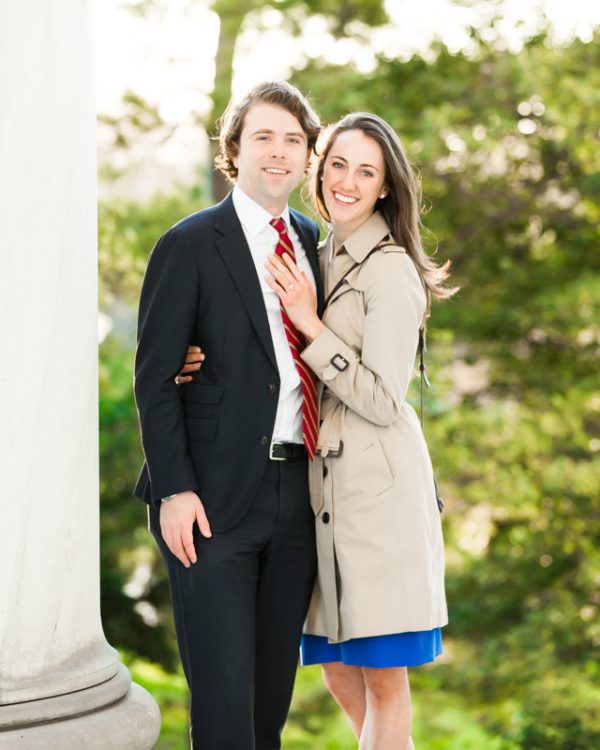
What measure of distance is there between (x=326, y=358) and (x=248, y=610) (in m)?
0.77

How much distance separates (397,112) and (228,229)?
5417mm

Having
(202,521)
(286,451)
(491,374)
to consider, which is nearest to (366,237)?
(286,451)

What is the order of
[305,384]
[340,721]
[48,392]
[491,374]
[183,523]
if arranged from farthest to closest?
[340,721] → [491,374] → [305,384] → [183,523] → [48,392]

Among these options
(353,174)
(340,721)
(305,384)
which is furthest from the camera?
(340,721)

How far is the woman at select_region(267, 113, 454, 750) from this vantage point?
3242 millimetres

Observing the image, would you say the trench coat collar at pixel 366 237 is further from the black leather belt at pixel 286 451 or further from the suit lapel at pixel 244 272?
the black leather belt at pixel 286 451

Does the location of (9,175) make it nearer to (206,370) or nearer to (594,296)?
(206,370)

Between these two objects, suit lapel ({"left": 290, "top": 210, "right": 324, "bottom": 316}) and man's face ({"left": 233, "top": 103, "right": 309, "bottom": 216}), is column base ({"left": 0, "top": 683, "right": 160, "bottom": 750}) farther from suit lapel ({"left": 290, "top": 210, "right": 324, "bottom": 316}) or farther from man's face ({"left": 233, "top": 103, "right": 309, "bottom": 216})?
man's face ({"left": 233, "top": 103, "right": 309, "bottom": 216})

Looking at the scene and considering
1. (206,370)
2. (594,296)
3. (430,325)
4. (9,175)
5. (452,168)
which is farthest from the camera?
(430,325)

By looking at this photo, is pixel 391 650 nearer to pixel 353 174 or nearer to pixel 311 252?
pixel 311 252

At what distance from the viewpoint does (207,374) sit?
3.19 meters

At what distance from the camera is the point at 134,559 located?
11.2m

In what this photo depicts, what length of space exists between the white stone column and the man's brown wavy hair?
68 cm

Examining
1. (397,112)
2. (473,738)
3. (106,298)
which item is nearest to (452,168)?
(397,112)
